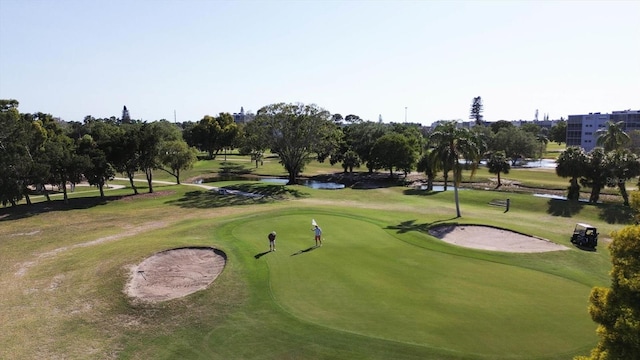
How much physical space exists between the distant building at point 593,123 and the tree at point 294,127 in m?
116

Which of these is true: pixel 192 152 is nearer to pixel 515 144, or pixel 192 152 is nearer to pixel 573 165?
pixel 573 165

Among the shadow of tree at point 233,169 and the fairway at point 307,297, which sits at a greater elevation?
the shadow of tree at point 233,169

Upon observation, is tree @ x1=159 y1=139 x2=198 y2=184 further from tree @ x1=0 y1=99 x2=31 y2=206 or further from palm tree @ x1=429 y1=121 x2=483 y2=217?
palm tree @ x1=429 y1=121 x2=483 y2=217

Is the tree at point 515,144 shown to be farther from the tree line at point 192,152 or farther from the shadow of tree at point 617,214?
the shadow of tree at point 617,214

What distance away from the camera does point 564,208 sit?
159ft

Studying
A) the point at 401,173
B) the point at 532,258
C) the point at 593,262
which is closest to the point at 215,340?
the point at 532,258

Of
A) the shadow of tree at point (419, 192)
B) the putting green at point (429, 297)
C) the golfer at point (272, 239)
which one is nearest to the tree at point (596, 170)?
the shadow of tree at point (419, 192)

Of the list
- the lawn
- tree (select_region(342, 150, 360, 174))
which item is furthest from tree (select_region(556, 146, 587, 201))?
tree (select_region(342, 150, 360, 174))

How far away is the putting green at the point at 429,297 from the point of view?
16.1 meters

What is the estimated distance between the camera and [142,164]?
2347 inches

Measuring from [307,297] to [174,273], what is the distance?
384 inches

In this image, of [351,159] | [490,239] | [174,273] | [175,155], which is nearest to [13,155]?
[175,155]

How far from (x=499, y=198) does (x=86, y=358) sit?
2075 inches

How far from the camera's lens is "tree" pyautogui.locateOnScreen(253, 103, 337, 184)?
2598 inches
